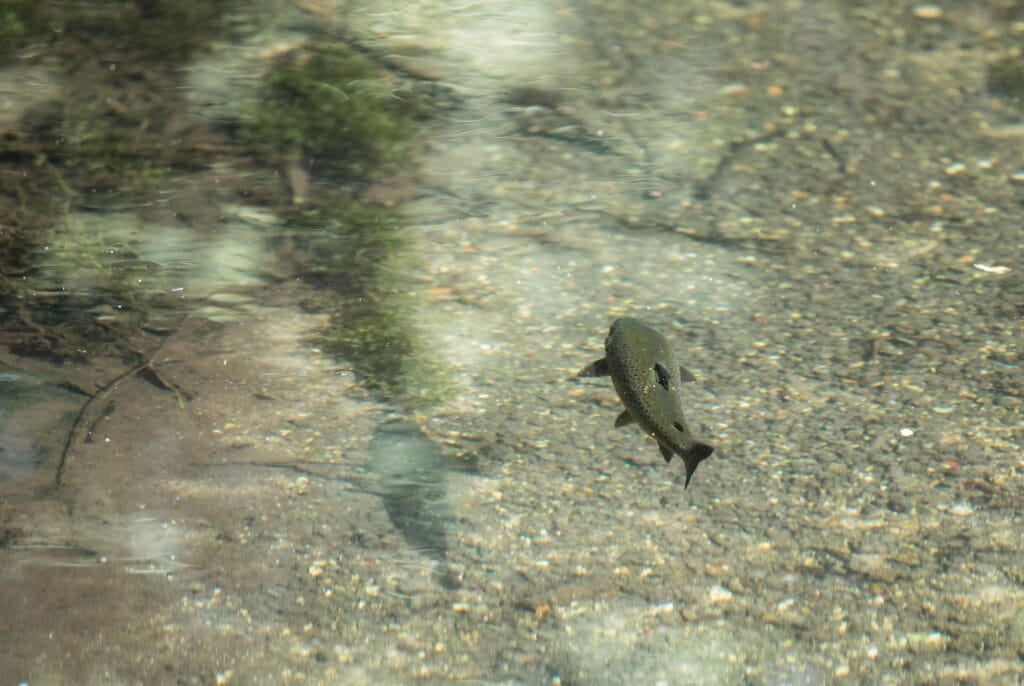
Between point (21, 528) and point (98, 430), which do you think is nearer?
point (21, 528)

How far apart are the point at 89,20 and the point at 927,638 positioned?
6.26 metres

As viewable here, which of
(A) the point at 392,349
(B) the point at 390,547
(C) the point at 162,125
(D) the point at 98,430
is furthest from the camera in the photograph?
(C) the point at 162,125

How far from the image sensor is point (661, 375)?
299 centimetres

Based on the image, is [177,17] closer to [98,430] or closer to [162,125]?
[162,125]

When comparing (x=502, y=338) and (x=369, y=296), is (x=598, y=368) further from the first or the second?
(x=369, y=296)

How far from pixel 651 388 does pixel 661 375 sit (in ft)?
0.37

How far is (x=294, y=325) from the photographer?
501 cm

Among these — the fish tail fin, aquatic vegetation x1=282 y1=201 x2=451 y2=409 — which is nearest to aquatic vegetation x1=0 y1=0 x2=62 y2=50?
aquatic vegetation x1=282 y1=201 x2=451 y2=409

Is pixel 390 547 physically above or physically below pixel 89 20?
below

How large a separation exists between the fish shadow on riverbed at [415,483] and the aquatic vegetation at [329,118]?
190cm

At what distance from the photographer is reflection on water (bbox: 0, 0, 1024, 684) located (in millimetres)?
3275

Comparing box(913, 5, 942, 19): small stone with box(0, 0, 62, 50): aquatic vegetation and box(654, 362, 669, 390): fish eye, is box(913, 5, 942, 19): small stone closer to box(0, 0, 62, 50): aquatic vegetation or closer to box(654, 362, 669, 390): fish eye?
box(654, 362, 669, 390): fish eye

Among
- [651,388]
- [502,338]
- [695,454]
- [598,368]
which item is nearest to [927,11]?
[502,338]

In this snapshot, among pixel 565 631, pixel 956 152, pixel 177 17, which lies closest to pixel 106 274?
pixel 177 17
